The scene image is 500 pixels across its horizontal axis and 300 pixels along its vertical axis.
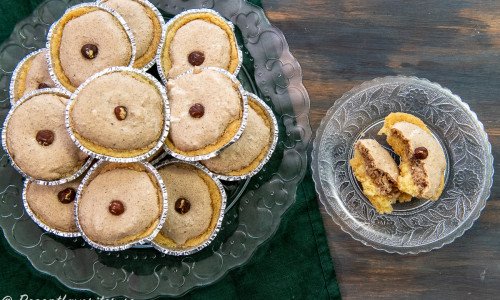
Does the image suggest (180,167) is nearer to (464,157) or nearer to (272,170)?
(272,170)

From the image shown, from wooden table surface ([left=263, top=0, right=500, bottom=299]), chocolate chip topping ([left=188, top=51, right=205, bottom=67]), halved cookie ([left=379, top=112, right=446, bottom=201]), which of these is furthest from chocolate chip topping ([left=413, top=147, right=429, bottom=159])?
chocolate chip topping ([left=188, top=51, right=205, bottom=67])

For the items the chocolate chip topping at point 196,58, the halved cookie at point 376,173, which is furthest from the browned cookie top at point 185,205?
the halved cookie at point 376,173

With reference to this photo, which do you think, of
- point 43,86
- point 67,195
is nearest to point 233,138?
point 67,195

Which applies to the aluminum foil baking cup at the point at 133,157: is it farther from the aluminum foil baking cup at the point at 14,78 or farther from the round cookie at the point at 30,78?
the aluminum foil baking cup at the point at 14,78

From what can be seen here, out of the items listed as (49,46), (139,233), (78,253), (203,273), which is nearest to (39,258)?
(78,253)

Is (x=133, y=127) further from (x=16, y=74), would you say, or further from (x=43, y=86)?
(x=16, y=74)
